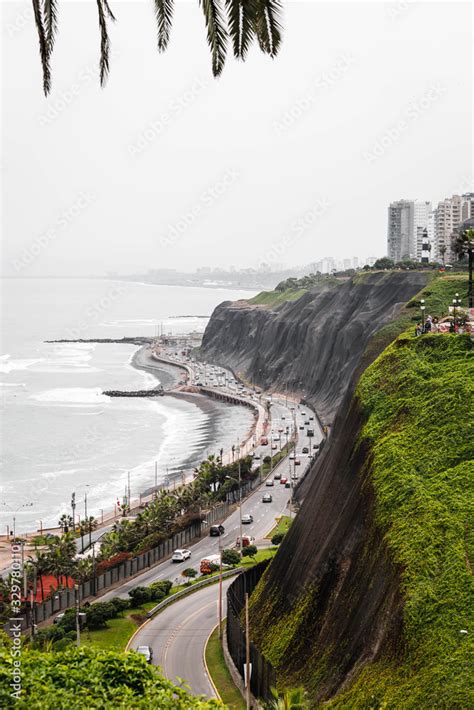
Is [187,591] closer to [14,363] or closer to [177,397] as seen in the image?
[177,397]

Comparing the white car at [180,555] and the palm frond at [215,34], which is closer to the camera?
the palm frond at [215,34]

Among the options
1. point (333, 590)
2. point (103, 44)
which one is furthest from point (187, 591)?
point (103, 44)

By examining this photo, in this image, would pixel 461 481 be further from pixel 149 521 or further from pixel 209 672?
pixel 149 521

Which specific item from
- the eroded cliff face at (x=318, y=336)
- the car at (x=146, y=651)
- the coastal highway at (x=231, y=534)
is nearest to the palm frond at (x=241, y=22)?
the car at (x=146, y=651)

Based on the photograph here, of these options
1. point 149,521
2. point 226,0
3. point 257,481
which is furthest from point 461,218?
point 226,0

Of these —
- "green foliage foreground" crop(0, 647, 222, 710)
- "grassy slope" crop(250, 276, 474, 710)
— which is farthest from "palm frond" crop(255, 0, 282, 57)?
"grassy slope" crop(250, 276, 474, 710)

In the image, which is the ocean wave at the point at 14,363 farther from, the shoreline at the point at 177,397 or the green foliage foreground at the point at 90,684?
the green foliage foreground at the point at 90,684
